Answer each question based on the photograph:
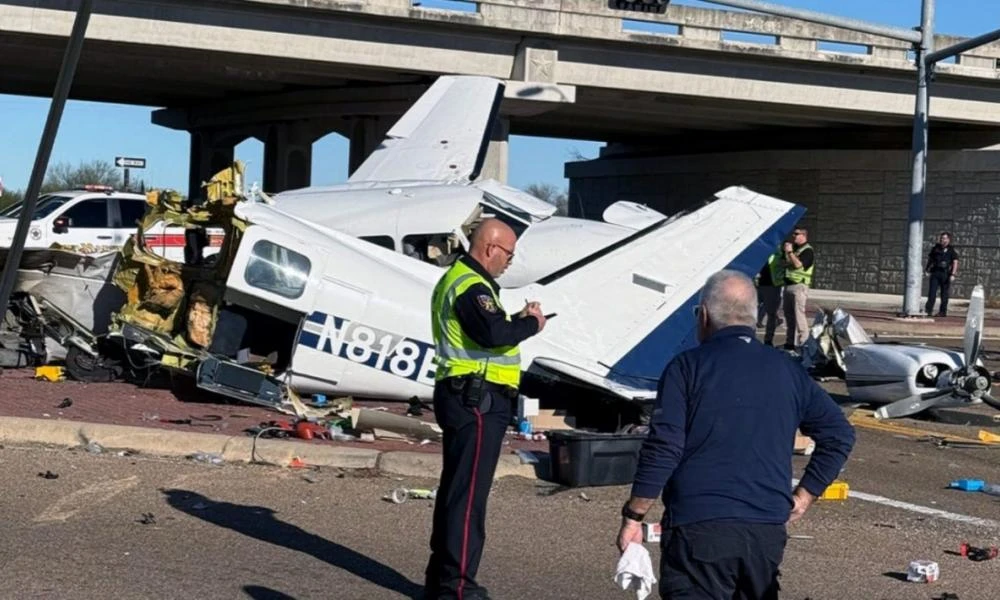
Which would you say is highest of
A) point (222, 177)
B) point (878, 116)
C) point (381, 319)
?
point (878, 116)

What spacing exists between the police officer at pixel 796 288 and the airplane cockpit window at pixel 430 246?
28.3 feet

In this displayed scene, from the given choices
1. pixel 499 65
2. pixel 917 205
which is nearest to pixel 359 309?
pixel 917 205

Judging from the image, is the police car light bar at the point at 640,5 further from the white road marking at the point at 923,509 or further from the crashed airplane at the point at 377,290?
the white road marking at the point at 923,509

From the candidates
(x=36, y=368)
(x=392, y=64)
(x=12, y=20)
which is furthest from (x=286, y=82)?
(x=36, y=368)

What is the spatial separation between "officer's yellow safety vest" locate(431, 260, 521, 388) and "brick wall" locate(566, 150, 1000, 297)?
32454mm

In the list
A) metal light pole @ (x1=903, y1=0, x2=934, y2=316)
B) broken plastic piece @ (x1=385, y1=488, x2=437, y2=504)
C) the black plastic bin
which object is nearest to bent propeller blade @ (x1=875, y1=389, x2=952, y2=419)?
the black plastic bin

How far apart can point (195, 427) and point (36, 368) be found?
133 inches

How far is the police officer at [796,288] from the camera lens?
20.0 metres

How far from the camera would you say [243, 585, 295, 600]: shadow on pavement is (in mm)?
6738

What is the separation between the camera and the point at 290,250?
11727 mm

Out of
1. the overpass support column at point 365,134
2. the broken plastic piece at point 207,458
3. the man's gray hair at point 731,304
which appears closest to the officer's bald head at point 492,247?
the man's gray hair at point 731,304

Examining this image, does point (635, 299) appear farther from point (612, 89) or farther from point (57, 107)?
point (612, 89)

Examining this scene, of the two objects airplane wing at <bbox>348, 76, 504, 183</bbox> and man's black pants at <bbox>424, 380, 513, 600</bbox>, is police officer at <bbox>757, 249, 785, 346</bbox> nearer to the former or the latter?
airplane wing at <bbox>348, 76, 504, 183</bbox>

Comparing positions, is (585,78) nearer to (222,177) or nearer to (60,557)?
(222,177)
